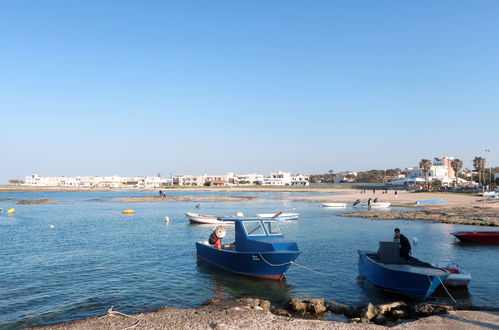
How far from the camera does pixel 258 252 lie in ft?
62.8

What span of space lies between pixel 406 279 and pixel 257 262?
701 centimetres

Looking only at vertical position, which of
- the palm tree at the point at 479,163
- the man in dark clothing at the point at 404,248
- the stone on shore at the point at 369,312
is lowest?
the stone on shore at the point at 369,312

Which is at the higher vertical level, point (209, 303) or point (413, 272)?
point (413, 272)

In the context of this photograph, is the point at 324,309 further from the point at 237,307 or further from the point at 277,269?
the point at 277,269

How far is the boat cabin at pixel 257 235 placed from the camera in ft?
63.4

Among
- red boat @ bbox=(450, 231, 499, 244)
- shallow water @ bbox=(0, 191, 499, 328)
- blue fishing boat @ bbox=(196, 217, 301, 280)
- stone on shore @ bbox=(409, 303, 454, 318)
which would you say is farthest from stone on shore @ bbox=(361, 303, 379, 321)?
red boat @ bbox=(450, 231, 499, 244)

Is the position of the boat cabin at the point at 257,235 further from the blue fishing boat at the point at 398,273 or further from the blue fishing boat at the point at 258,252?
the blue fishing boat at the point at 398,273

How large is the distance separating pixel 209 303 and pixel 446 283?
10.3 metres

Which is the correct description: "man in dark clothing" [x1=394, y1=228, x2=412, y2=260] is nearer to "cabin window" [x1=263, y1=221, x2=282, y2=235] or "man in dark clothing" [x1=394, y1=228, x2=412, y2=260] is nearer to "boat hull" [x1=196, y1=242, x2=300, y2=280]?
"boat hull" [x1=196, y1=242, x2=300, y2=280]

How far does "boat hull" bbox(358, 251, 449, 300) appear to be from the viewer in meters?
15.0

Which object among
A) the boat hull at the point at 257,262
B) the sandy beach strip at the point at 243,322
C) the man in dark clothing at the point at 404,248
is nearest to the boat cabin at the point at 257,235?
the boat hull at the point at 257,262

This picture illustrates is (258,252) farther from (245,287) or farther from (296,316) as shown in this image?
(296,316)

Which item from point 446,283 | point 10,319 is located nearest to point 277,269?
point 446,283

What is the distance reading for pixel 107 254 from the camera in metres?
27.6
